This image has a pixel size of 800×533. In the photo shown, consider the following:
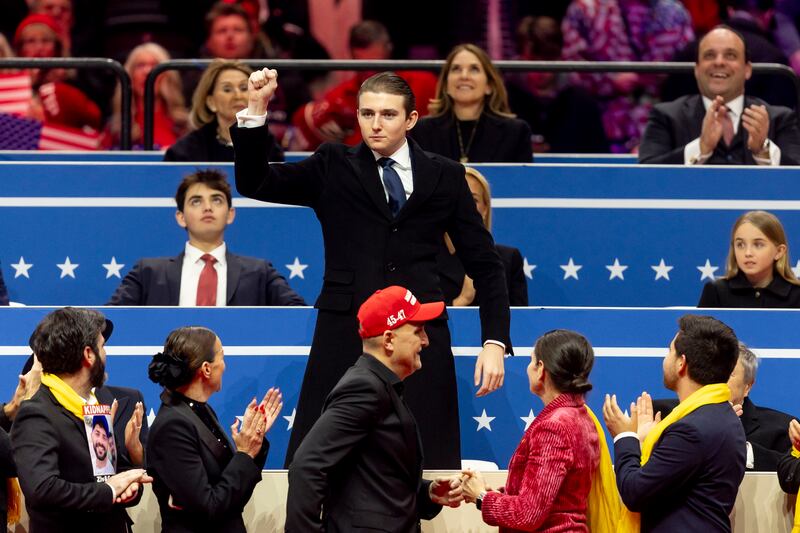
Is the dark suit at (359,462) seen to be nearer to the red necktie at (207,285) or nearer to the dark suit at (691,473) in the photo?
the dark suit at (691,473)

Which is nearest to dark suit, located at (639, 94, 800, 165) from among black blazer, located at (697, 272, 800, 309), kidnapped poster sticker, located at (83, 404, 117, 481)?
black blazer, located at (697, 272, 800, 309)

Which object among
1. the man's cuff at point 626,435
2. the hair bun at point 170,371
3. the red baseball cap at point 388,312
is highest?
the red baseball cap at point 388,312

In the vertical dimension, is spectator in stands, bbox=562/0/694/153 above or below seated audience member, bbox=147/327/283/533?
above

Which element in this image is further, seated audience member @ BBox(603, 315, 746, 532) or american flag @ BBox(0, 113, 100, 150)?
american flag @ BBox(0, 113, 100, 150)

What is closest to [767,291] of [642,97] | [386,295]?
[386,295]

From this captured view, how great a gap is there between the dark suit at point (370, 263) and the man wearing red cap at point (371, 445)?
1.77ft

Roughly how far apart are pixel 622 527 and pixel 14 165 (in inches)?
161

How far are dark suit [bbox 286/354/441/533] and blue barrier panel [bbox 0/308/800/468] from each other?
1.61 meters

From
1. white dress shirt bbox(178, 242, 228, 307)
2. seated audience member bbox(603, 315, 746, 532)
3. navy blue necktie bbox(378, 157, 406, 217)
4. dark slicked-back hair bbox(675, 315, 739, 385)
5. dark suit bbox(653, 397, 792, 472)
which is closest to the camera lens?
seated audience member bbox(603, 315, 746, 532)

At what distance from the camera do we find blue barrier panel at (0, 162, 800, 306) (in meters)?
7.52

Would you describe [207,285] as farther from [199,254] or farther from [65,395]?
[65,395]

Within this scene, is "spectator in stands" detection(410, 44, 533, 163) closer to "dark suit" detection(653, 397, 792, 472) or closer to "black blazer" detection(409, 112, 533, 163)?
"black blazer" detection(409, 112, 533, 163)

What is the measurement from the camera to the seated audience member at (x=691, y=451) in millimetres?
4656

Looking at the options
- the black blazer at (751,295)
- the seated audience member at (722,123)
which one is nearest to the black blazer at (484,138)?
the seated audience member at (722,123)
